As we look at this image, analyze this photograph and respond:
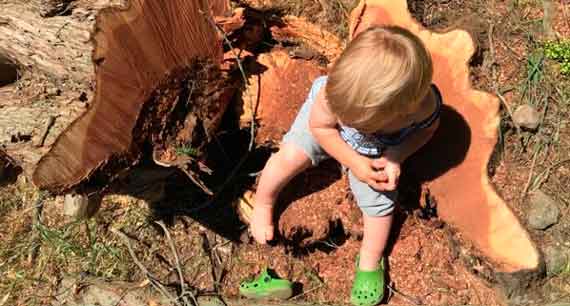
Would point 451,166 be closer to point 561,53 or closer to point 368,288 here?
point 368,288

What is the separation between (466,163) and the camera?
2.36 meters

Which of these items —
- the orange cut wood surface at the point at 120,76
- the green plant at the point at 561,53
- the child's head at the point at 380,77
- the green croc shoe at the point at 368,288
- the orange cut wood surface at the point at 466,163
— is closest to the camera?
the child's head at the point at 380,77

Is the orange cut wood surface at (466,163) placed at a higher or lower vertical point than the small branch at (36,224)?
higher

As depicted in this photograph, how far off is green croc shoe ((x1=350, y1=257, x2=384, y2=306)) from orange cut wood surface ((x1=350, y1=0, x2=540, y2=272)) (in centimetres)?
36

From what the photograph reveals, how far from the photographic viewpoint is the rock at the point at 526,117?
264cm

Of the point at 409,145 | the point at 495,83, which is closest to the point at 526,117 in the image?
the point at 495,83

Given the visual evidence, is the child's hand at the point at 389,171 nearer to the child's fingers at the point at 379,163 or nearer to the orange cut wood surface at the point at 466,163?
the child's fingers at the point at 379,163

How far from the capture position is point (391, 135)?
217cm

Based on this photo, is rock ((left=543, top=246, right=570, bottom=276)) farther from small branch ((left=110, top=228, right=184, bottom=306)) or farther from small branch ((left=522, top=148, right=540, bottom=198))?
small branch ((left=110, top=228, right=184, bottom=306))

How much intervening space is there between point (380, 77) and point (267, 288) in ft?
3.86

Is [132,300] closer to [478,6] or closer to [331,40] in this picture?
[331,40]

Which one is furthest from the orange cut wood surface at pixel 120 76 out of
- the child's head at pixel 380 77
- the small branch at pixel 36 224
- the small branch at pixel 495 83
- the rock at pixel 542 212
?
the rock at pixel 542 212

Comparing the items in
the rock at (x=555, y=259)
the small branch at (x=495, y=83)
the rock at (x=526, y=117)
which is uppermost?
the small branch at (x=495, y=83)

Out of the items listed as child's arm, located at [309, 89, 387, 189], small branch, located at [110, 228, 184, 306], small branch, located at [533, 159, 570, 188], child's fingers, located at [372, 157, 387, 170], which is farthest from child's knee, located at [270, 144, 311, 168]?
small branch, located at [533, 159, 570, 188]
